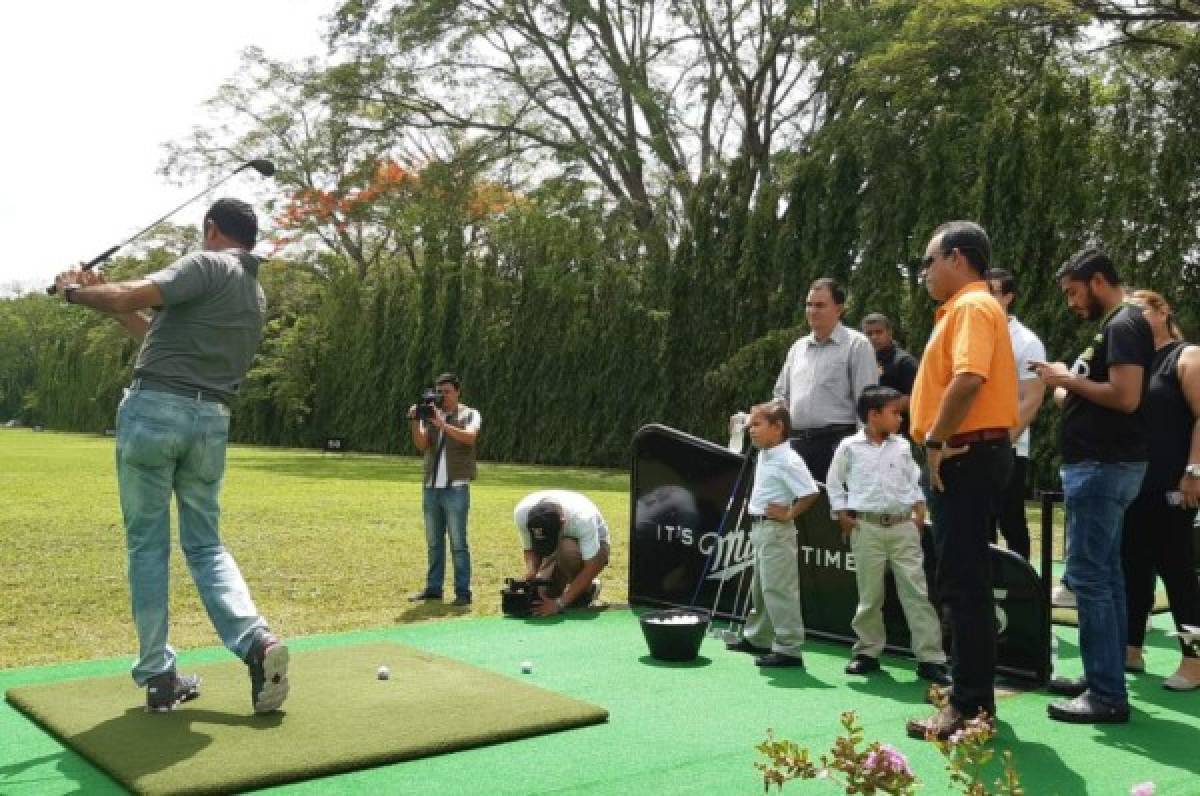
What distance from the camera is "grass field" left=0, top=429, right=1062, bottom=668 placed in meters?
7.11

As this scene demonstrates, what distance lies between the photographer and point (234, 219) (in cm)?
479

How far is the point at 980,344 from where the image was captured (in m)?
4.20

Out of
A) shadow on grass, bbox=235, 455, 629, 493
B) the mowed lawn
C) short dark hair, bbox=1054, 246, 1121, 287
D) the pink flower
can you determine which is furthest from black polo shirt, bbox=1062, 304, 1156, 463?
shadow on grass, bbox=235, 455, 629, 493

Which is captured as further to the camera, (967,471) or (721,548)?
(721,548)

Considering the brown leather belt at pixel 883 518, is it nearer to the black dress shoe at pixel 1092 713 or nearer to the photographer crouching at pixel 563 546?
the black dress shoe at pixel 1092 713

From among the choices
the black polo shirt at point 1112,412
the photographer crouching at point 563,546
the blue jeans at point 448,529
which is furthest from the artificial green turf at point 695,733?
the blue jeans at point 448,529

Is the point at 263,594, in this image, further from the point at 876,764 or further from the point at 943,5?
the point at 943,5

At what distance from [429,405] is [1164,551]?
189 inches

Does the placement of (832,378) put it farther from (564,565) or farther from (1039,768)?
(1039,768)

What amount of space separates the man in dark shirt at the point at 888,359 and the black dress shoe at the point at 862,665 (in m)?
1.69

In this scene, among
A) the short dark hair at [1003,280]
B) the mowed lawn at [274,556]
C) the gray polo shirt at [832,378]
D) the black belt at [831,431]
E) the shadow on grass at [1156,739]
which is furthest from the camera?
the mowed lawn at [274,556]

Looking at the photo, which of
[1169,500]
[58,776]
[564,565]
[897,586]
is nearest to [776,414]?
[897,586]

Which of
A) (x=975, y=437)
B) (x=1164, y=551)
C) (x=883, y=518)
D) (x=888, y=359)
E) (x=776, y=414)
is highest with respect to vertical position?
(x=888, y=359)

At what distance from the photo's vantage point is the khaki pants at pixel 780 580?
232 inches
